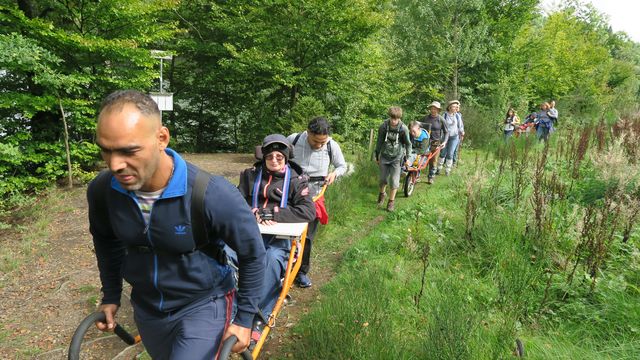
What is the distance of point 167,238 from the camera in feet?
5.51

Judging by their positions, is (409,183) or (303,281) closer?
(303,281)

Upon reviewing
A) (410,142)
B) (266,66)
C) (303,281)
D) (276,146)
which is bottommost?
(303,281)

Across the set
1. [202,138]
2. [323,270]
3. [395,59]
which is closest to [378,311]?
[323,270]

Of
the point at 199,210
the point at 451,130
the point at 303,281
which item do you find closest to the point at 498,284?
the point at 303,281

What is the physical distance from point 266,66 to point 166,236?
34.7 ft

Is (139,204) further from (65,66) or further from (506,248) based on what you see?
(65,66)

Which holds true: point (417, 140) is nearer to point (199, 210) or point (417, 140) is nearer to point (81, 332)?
point (199, 210)

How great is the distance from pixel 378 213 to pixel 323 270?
244cm

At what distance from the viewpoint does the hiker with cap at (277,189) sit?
335 cm

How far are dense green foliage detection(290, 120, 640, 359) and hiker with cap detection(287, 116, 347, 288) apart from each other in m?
0.43

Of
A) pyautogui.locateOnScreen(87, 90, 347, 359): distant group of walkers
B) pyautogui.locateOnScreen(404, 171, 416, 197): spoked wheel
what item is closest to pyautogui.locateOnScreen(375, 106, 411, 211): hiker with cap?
pyautogui.locateOnScreen(404, 171, 416, 197): spoked wheel

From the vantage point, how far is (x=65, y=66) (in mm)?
7562

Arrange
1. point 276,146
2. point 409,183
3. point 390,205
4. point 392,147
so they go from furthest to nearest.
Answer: point 409,183 < point 390,205 < point 392,147 < point 276,146

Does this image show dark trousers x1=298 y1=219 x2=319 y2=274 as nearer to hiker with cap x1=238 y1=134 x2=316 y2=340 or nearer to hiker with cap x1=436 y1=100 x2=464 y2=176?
hiker with cap x1=238 y1=134 x2=316 y2=340
